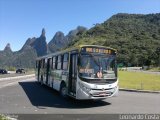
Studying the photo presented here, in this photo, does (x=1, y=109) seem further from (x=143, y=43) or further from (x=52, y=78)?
(x=143, y=43)

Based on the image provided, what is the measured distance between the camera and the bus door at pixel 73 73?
15531mm

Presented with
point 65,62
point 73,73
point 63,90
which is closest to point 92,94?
point 73,73

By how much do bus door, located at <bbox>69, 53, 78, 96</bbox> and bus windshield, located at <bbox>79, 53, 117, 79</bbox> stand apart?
0.57 m

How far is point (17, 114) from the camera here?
487 inches

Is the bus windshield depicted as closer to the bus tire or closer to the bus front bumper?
the bus front bumper

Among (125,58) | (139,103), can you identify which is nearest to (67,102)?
(139,103)

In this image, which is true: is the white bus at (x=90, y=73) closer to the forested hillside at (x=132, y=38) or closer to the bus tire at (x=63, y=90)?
the bus tire at (x=63, y=90)

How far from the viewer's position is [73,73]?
1581 cm

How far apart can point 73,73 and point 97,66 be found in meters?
1.35

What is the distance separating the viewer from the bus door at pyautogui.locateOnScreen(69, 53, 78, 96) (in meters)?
15.5

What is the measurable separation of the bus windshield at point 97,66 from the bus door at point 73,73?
571 millimetres

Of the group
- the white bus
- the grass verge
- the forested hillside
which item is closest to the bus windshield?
the white bus

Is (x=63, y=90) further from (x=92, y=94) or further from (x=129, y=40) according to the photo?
(x=129, y=40)

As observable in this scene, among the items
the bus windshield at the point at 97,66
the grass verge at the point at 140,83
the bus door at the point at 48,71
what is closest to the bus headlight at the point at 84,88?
the bus windshield at the point at 97,66
